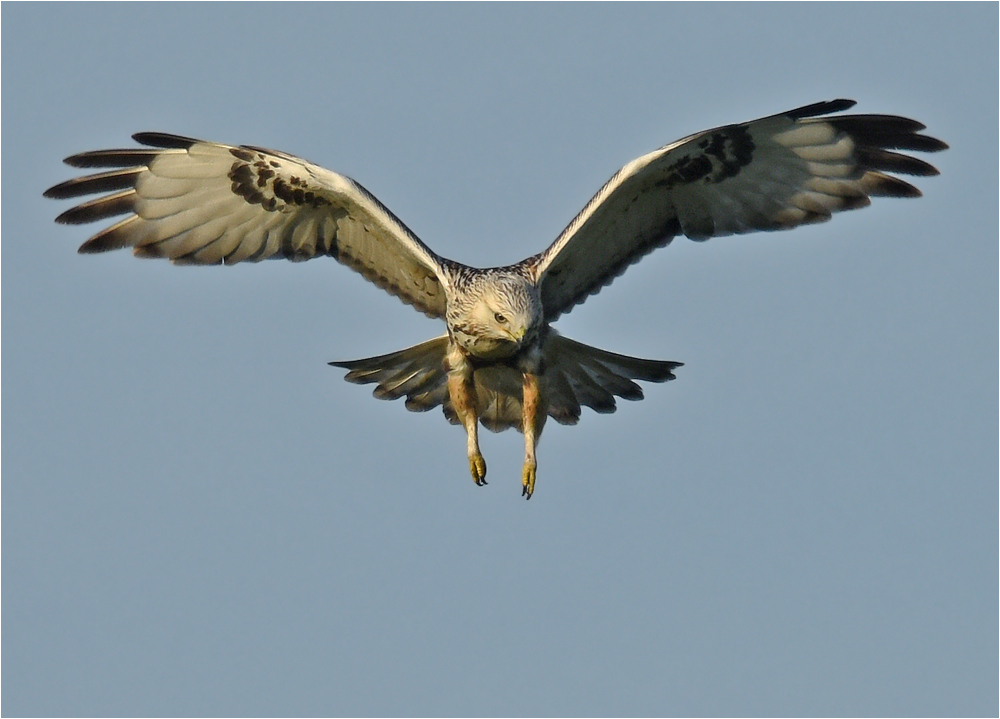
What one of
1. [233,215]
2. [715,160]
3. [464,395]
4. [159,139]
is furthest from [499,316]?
[159,139]

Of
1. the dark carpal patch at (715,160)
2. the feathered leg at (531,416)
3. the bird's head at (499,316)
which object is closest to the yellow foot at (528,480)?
the feathered leg at (531,416)

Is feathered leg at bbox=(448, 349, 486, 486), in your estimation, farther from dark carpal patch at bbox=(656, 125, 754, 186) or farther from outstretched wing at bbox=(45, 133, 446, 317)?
dark carpal patch at bbox=(656, 125, 754, 186)

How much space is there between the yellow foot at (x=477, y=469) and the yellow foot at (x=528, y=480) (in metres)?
0.26

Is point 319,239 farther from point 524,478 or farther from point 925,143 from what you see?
point 925,143

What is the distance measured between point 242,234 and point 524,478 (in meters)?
2.60

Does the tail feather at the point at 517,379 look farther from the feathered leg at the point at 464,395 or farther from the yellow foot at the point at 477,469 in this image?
the yellow foot at the point at 477,469

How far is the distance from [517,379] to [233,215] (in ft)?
7.43

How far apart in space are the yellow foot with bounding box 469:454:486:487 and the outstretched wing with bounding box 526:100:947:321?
1314mm

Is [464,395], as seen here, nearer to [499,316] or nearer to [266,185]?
[499,316]

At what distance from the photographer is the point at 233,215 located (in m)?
13.0

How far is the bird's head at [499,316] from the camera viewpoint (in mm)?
12156

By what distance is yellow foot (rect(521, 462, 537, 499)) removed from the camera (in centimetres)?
1261

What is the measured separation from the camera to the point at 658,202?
505 inches

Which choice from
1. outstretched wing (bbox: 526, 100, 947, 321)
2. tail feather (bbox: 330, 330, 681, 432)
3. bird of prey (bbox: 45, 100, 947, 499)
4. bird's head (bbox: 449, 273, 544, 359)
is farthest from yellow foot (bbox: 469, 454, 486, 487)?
outstretched wing (bbox: 526, 100, 947, 321)
